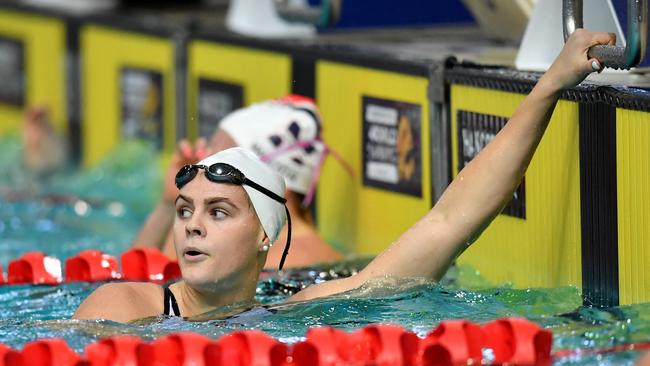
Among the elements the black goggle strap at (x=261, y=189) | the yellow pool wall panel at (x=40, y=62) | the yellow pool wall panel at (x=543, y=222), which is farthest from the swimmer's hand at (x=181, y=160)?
the yellow pool wall panel at (x=40, y=62)

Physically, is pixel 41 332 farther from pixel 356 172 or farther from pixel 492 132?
pixel 356 172

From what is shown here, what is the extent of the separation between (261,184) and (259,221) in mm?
98

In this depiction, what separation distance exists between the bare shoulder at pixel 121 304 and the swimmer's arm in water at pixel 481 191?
1.38ft

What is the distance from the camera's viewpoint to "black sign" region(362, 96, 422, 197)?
494 centimetres

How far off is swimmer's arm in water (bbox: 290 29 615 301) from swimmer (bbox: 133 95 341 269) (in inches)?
45.1

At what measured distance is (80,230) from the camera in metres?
6.28

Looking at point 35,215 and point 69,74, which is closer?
point 35,215

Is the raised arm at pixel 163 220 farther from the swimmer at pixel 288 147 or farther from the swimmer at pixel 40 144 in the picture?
the swimmer at pixel 40 144

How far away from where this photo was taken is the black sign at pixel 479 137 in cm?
425

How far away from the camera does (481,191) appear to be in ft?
11.8

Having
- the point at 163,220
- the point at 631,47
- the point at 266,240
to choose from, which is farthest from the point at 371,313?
the point at 163,220

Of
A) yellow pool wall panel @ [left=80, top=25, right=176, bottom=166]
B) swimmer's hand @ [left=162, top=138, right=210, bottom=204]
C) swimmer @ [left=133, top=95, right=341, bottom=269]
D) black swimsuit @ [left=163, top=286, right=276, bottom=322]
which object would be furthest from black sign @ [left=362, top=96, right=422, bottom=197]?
yellow pool wall panel @ [left=80, top=25, right=176, bottom=166]

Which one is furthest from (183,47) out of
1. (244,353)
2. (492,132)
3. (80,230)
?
(244,353)

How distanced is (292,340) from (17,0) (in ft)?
17.2
